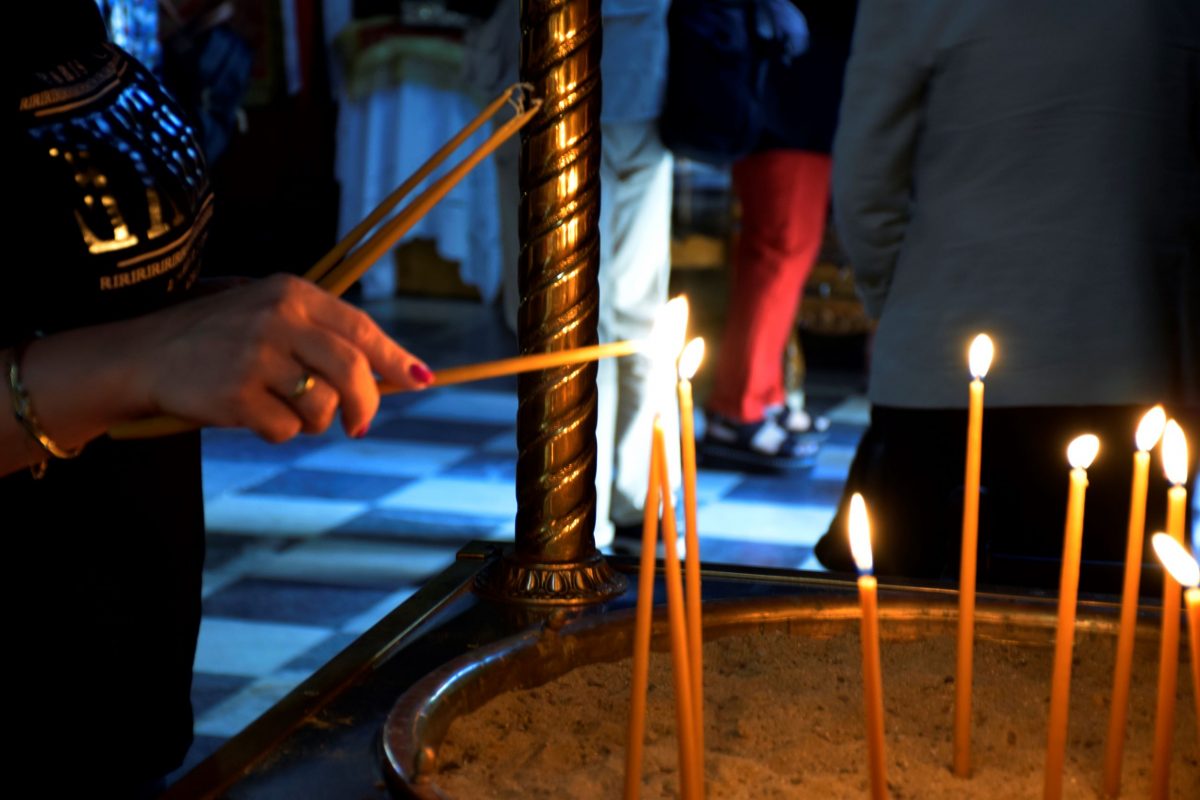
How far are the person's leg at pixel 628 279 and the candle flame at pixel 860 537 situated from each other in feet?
8.70

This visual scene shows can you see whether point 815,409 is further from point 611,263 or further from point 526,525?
point 526,525

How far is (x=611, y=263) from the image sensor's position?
12.0 feet

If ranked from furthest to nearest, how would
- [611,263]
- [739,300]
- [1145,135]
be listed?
[739,300], [611,263], [1145,135]

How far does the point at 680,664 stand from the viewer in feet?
2.85

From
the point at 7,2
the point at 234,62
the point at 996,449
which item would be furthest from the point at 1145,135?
the point at 234,62

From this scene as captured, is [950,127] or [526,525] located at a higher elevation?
[950,127]

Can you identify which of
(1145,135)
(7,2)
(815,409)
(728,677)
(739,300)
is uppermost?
(7,2)

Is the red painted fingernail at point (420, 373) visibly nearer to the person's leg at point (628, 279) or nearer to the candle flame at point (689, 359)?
the candle flame at point (689, 359)

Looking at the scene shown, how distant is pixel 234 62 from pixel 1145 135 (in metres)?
2.81

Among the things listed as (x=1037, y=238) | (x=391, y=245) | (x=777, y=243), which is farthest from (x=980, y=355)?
(x=777, y=243)

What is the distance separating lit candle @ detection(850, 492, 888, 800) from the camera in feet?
2.75

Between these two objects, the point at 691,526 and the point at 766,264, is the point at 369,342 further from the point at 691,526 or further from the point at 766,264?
the point at 766,264

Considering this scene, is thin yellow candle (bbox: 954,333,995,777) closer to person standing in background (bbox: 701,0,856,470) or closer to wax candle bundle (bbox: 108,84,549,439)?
wax candle bundle (bbox: 108,84,549,439)

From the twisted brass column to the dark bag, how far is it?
7.31 feet
